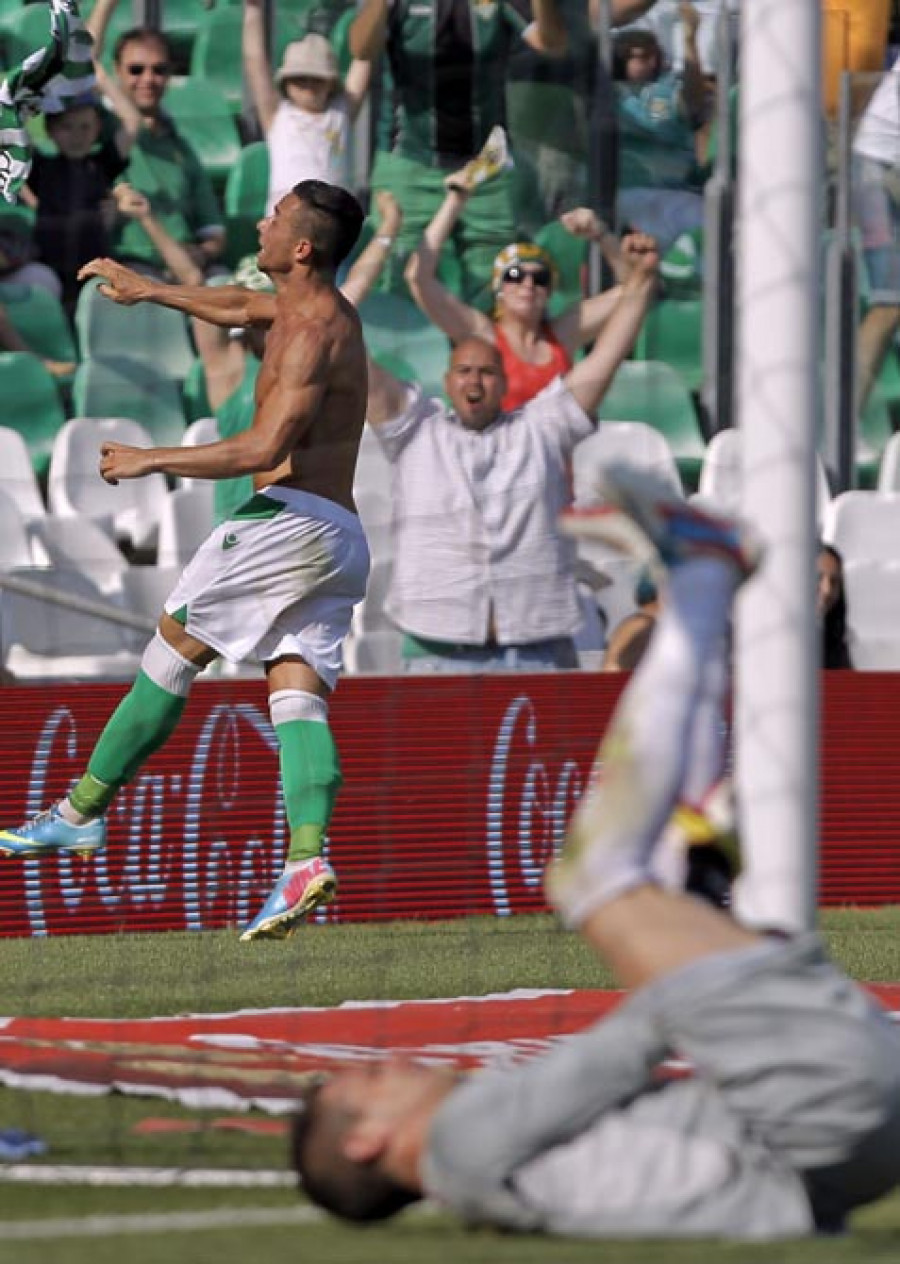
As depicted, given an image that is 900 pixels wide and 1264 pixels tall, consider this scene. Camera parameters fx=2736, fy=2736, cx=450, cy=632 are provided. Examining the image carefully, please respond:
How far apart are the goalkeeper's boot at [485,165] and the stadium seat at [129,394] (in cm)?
148

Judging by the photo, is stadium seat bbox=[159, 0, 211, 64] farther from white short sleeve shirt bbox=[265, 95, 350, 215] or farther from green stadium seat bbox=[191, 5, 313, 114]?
white short sleeve shirt bbox=[265, 95, 350, 215]

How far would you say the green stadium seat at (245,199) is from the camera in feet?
39.2

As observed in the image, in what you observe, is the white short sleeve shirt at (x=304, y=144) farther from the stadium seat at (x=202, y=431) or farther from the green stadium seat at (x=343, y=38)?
the stadium seat at (x=202, y=431)

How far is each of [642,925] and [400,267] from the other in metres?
6.89

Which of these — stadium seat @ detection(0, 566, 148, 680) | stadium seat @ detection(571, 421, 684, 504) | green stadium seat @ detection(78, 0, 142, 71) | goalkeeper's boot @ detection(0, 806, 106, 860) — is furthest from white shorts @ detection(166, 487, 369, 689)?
green stadium seat @ detection(78, 0, 142, 71)

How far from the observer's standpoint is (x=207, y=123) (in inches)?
489

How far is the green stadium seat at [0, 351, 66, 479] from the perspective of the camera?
11.8 metres

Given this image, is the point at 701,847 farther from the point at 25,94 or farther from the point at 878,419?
the point at 878,419

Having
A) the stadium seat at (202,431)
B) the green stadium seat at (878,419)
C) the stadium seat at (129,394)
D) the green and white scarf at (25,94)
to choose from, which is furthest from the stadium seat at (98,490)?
the green stadium seat at (878,419)

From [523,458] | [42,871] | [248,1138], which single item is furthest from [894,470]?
[248,1138]

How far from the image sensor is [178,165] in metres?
12.2

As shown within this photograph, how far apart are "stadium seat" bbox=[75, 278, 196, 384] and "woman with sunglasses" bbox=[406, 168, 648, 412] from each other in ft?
4.11

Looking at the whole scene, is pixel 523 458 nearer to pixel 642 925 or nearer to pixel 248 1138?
pixel 248 1138

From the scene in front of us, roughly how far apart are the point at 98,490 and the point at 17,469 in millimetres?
388
